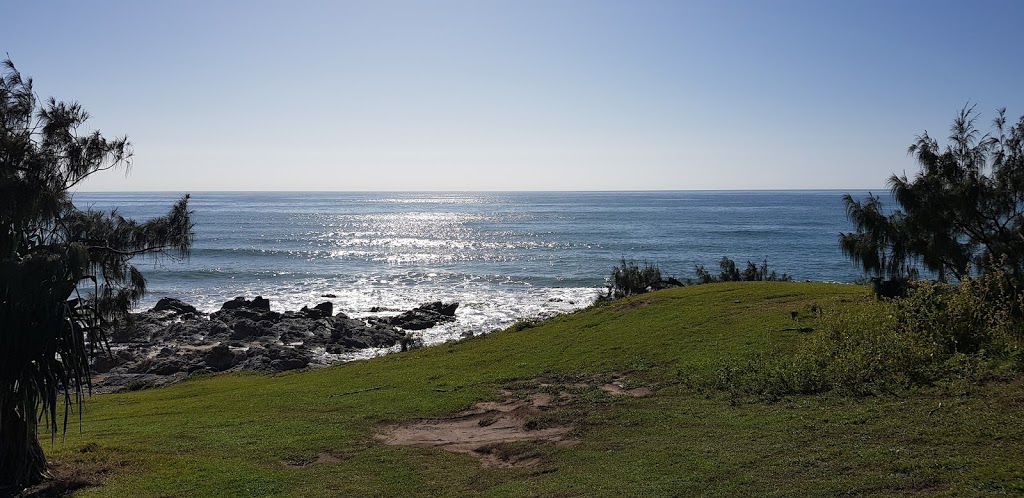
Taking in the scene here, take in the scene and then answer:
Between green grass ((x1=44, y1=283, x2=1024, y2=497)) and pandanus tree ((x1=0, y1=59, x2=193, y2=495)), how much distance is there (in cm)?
130

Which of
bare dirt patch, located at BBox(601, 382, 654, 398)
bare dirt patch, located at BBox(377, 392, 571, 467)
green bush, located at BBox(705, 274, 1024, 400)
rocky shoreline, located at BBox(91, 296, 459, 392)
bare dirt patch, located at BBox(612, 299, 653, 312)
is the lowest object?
rocky shoreline, located at BBox(91, 296, 459, 392)

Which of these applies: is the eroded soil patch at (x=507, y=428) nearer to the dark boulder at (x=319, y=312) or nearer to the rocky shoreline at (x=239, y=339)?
the rocky shoreline at (x=239, y=339)

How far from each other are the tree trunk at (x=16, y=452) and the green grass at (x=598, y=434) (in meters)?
0.83

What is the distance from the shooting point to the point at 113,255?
12.9m

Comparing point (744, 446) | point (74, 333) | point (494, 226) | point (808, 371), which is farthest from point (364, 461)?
point (494, 226)

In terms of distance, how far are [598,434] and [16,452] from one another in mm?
9765

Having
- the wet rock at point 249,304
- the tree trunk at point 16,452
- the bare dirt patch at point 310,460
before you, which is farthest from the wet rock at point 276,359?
the tree trunk at point 16,452

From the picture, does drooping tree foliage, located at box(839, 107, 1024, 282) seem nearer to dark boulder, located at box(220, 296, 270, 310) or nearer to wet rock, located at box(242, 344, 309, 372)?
wet rock, located at box(242, 344, 309, 372)

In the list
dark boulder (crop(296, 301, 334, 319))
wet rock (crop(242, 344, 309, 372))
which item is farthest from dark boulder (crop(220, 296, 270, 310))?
wet rock (crop(242, 344, 309, 372))

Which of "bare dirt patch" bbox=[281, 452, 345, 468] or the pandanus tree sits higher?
the pandanus tree

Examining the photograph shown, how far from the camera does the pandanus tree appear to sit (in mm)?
10641

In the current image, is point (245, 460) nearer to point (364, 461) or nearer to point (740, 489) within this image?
point (364, 461)

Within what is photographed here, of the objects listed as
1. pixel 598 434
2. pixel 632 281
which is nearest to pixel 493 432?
pixel 598 434

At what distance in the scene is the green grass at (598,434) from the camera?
9.25 meters
